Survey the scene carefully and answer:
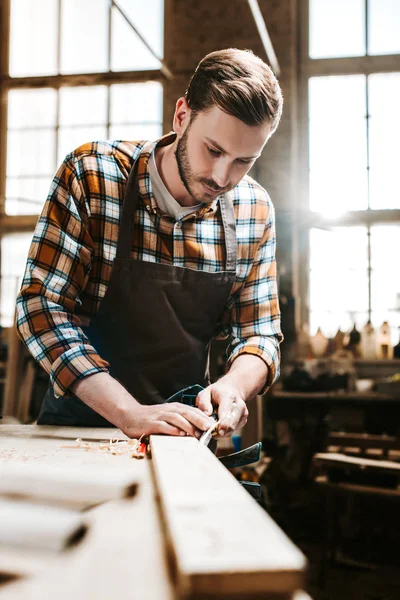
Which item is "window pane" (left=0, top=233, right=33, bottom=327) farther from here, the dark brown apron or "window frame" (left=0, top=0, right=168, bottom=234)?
the dark brown apron

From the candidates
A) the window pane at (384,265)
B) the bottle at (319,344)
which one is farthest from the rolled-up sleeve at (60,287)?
the window pane at (384,265)

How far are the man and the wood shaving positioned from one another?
0.10m

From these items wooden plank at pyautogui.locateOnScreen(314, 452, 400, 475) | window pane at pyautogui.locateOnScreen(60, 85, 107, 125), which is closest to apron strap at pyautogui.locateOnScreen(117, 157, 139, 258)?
wooden plank at pyautogui.locateOnScreen(314, 452, 400, 475)

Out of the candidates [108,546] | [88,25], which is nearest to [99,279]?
[108,546]

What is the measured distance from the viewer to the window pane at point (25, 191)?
24.7 feet

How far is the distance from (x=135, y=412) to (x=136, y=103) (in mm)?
6663

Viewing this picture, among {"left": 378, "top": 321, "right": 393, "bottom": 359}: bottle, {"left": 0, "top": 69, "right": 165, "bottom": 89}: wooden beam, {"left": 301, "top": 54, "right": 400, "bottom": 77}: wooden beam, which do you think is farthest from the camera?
{"left": 301, "top": 54, "right": 400, "bottom": 77}: wooden beam

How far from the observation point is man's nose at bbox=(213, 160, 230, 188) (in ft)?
4.93

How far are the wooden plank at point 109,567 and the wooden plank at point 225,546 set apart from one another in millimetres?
24

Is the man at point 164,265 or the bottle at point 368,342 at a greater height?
the man at point 164,265

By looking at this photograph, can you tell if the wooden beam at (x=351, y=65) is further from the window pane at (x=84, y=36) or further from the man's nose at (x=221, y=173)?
the man's nose at (x=221, y=173)

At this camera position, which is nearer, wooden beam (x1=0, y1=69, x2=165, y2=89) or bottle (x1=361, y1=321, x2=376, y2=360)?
wooden beam (x1=0, y1=69, x2=165, y2=89)

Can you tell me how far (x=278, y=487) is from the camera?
4.75 meters

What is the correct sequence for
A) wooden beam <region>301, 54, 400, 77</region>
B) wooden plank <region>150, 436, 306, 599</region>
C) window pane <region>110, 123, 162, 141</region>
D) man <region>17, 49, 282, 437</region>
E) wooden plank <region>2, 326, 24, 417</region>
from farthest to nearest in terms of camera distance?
1. window pane <region>110, 123, 162, 141</region>
2. wooden beam <region>301, 54, 400, 77</region>
3. wooden plank <region>2, 326, 24, 417</region>
4. man <region>17, 49, 282, 437</region>
5. wooden plank <region>150, 436, 306, 599</region>
